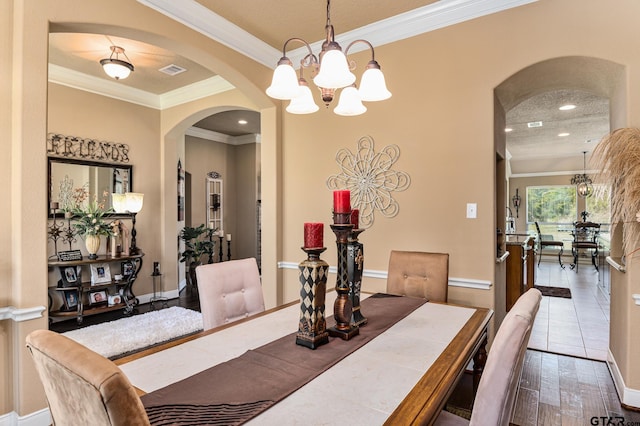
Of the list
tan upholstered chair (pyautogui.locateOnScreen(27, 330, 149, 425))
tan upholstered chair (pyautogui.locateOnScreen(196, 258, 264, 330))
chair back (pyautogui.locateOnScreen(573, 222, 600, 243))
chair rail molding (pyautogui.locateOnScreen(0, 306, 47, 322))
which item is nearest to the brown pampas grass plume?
tan upholstered chair (pyautogui.locateOnScreen(196, 258, 264, 330))

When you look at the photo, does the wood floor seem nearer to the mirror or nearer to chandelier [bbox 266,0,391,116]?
the mirror

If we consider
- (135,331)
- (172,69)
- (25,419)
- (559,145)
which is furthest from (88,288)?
(559,145)

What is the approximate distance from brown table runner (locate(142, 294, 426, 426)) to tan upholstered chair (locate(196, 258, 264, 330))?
57 cm

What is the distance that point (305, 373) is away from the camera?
115 centimetres

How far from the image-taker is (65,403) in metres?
0.75

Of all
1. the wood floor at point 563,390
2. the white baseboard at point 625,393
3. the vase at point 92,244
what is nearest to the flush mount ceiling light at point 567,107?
the wood floor at point 563,390

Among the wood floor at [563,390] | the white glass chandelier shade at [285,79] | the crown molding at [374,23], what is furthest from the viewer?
Answer: the crown molding at [374,23]

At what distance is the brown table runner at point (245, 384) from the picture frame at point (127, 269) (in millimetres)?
3778

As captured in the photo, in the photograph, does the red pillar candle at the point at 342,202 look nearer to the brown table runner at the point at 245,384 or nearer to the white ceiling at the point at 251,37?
the brown table runner at the point at 245,384

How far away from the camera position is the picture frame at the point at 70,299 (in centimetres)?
402

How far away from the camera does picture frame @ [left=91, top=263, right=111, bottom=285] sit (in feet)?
13.9

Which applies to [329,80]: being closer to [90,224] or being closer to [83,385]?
[83,385]

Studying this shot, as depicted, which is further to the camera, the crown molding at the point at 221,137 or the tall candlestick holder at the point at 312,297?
the crown molding at the point at 221,137

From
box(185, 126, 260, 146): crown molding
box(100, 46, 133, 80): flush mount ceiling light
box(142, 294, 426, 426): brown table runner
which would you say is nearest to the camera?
box(142, 294, 426, 426): brown table runner
